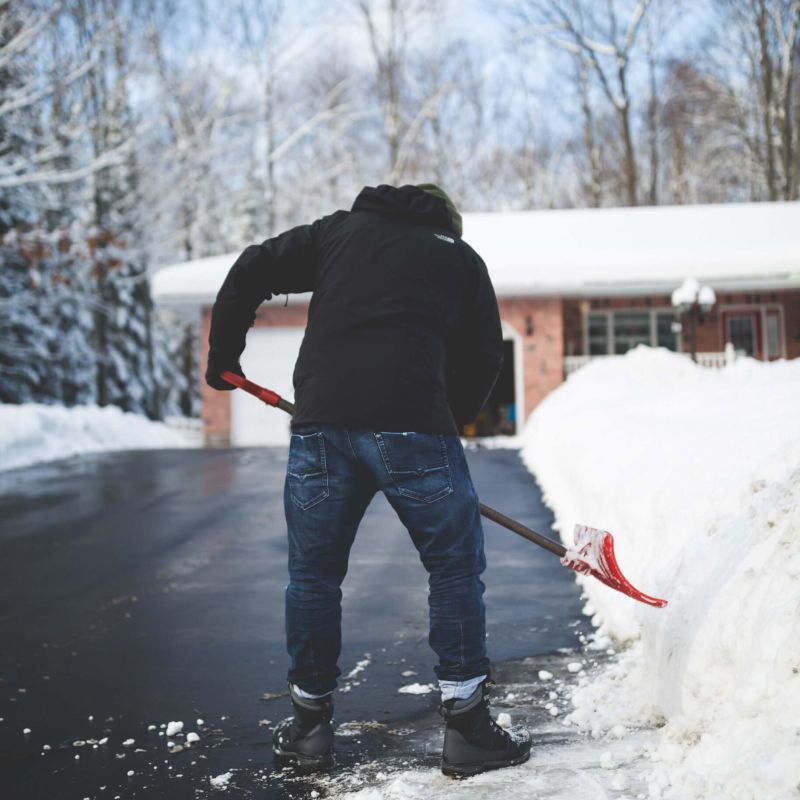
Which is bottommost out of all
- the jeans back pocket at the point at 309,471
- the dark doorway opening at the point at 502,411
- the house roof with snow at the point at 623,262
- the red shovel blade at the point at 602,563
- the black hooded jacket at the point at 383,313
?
the dark doorway opening at the point at 502,411

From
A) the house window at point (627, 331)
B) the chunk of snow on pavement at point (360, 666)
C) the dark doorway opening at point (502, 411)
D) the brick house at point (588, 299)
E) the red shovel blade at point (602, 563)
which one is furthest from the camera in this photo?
the dark doorway opening at point (502, 411)

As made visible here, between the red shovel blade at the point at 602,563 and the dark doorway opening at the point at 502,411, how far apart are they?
16878 mm

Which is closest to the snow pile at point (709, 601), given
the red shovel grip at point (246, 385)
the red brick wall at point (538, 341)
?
the red shovel grip at point (246, 385)

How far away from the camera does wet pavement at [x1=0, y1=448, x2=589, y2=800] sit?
2.82 metres

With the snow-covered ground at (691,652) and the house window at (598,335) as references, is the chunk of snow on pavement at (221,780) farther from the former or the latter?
the house window at (598,335)

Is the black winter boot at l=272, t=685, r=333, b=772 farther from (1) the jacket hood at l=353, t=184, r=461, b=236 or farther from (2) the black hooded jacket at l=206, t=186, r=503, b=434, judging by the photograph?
(1) the jacket hood at l=353, t=184, r=461, b=236

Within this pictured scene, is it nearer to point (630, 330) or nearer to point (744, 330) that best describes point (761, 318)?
point (744, 330)

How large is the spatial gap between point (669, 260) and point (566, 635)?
14.5 meters

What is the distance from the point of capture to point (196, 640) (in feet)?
13.7

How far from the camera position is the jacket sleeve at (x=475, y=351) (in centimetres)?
291

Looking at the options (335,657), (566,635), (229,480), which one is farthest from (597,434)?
(335,657)

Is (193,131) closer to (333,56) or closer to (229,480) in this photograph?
(333,56)

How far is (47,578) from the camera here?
550cm

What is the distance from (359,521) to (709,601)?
1092mm
